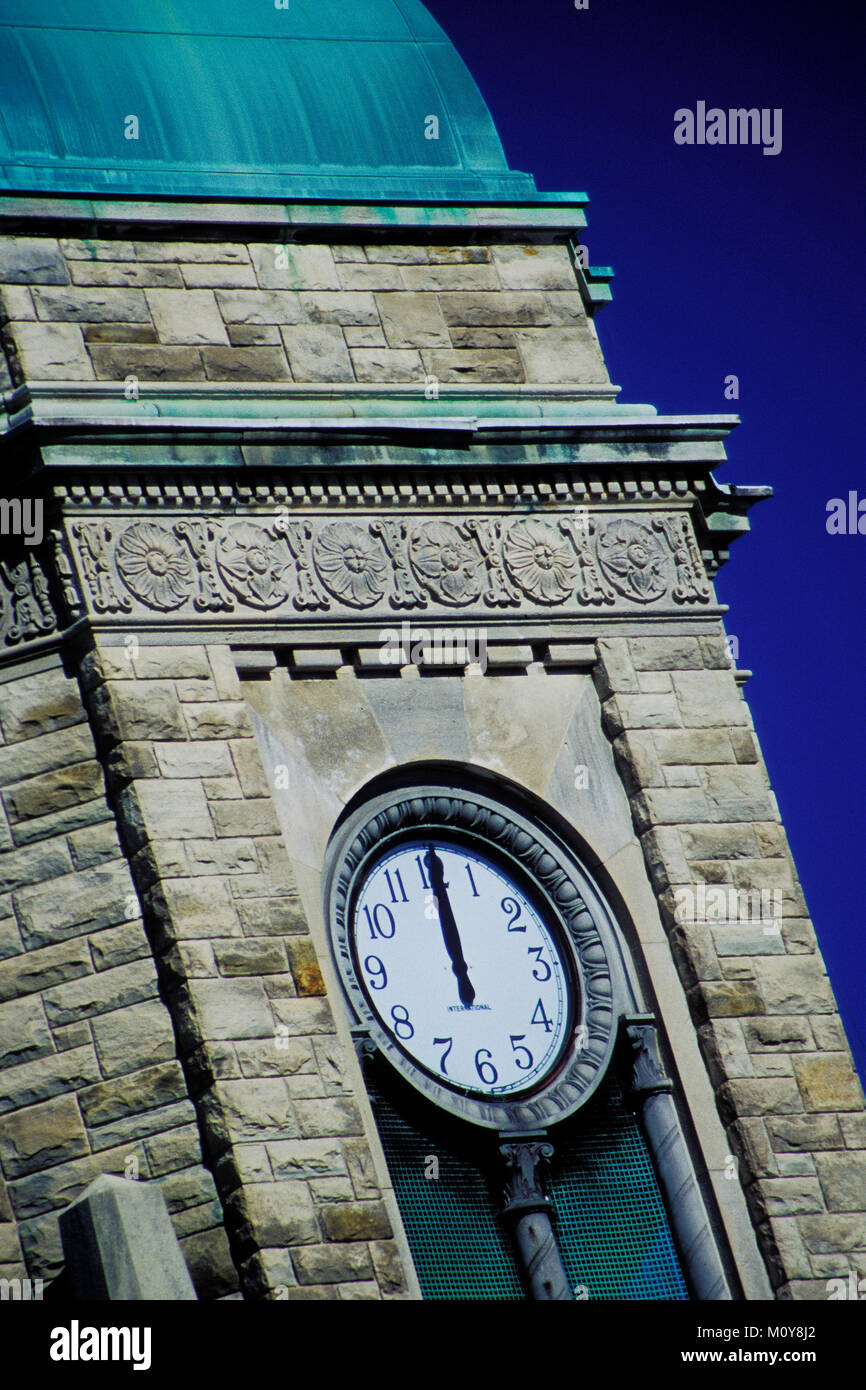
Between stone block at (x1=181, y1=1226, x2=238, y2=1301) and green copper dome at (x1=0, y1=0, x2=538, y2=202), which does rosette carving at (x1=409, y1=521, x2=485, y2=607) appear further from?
stone block at (x1=181, y1=1226, x2=238, y2=1301)

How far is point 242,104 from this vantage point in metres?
17.0

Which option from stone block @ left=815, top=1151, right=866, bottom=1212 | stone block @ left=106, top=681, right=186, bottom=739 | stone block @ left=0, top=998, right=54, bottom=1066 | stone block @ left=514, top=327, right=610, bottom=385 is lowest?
stone block @ left=815, top=1151, right=866, bottom=1212

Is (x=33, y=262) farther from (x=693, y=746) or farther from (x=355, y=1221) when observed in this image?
(x=355, y=1221)

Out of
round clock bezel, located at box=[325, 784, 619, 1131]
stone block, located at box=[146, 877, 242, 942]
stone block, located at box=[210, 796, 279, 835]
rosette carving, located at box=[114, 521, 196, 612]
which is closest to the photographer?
stone block, located at box=[146, 877, 242, 942]

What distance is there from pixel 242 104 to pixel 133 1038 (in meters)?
6.54

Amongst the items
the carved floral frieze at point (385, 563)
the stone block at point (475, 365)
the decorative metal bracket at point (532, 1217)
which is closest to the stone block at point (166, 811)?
the carved floral frieze at point (385, 563)

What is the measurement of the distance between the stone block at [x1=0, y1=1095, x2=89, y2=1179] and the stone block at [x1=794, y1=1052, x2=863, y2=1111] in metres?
4.38

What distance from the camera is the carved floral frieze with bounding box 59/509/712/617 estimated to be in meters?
15.1

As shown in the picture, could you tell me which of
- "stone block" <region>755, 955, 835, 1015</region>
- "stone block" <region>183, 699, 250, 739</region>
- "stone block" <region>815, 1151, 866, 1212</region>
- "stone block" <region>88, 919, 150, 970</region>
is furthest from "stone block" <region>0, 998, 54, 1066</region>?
"stone block" <region>815, 1151, 866, 1212</region>

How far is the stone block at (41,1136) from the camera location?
1412cm

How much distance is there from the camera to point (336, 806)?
15164 millimetres

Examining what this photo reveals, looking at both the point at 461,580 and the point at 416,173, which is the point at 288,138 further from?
the point at 461,580

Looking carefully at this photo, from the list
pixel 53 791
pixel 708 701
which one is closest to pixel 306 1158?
pixel 53 791

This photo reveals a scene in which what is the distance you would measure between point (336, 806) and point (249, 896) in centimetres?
89
